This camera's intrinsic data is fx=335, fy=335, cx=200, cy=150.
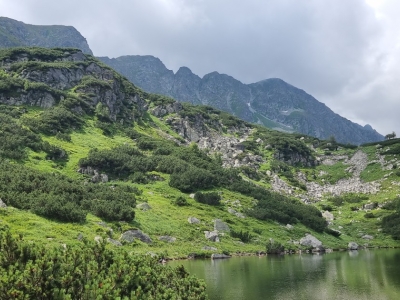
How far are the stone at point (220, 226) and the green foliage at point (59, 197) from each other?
16840mm

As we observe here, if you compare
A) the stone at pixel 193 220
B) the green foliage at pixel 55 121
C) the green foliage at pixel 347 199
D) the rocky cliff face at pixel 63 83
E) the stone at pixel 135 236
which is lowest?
the stone at pixel 135 236

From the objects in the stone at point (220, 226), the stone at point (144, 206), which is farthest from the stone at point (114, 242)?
the stone at point (220, 226)

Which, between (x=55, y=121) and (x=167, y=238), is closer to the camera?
(x=167, y=238)

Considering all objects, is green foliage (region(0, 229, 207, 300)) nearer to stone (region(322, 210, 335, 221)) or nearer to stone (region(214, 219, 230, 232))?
stone (region(214, 219, 230, 232))

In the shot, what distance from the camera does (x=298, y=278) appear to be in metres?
38.8

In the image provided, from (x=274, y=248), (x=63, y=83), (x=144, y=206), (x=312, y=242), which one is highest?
(x=63, y=83)

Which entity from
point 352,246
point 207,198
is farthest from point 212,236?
point 352,246

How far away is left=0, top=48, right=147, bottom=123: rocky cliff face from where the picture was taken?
115562 mm

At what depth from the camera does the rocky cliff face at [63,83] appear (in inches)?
4550

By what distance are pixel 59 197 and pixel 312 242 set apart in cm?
5222

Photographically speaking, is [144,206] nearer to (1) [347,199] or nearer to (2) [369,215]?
(2) [369,215]

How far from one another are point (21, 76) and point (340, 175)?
459 ft

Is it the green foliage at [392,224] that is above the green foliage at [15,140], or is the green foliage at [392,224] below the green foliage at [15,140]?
below

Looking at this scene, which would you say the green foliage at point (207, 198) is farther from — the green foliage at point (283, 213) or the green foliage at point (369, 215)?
the green foliage at point (369, 215)
